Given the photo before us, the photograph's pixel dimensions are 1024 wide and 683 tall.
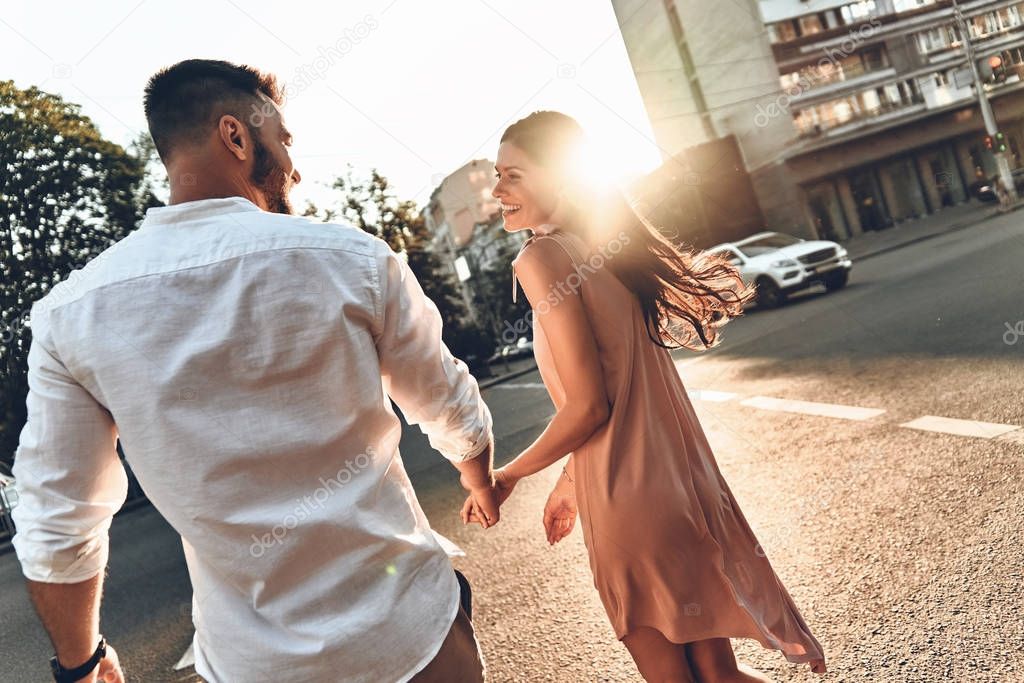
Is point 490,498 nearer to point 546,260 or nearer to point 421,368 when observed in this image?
point 421,368

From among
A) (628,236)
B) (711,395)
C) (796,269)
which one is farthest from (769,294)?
(628,236)

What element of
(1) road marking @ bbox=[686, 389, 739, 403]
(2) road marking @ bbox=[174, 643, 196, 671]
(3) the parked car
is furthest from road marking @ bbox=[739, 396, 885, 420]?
(3) the parked car

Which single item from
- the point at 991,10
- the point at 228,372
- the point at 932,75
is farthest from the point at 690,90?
the point at 228,372

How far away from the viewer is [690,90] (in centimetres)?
4306

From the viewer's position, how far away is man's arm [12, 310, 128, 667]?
44.4 inches

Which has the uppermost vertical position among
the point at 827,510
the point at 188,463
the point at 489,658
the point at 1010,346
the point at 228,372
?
the point at 228,372

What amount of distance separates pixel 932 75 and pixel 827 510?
150ft

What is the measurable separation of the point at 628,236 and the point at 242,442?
1.08 meters

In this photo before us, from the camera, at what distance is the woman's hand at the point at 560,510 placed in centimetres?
196

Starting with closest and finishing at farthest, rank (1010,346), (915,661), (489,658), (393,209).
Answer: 1. (915,661)
2. (489,658)
3. (1010,346)
4. (393,209)

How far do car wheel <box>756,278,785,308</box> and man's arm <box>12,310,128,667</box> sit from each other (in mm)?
14730

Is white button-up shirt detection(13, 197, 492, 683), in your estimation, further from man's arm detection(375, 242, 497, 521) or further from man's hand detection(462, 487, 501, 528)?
man's hand detection(462, 487, 501, 528)

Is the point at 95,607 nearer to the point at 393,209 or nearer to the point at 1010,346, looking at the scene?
the point at 1010,346

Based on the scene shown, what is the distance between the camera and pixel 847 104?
39.3 metres
